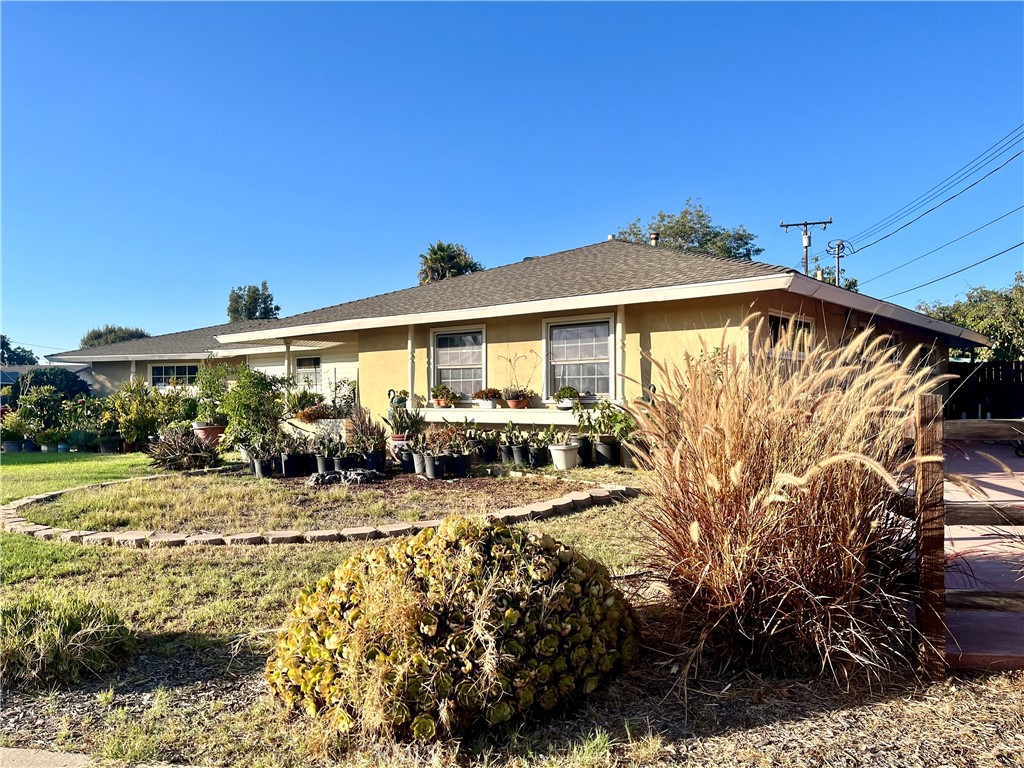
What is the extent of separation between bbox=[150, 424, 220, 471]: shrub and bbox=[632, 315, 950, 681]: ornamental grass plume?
31.0 ft

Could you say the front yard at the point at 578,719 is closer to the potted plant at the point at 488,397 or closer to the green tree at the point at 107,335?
the potted plant at the point at 488,397

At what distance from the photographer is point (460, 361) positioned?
11328 millimetres

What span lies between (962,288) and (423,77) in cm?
2716

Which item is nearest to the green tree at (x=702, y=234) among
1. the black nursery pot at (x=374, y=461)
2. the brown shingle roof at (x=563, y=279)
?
the brown shingle roof at (x=563, y=279)

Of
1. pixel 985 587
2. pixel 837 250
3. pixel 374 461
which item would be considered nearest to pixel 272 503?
pixel 374 461

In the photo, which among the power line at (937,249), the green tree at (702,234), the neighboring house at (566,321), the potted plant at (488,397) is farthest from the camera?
the green tree at (702,234)

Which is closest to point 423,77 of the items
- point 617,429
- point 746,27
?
point 746,27

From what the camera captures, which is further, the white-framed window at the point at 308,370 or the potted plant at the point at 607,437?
the white-framed window at the point at 308,370

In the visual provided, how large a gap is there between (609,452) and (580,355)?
1.85 meters

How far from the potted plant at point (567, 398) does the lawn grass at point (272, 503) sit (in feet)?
6.16

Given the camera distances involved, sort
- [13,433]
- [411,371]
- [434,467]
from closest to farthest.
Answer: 1. [434,467]
2. [411,371]
3. [13,433]

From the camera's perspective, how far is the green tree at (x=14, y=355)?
5667 cm

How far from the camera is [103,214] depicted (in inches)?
536

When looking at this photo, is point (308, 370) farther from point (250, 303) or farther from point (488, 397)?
point (250, 303)
